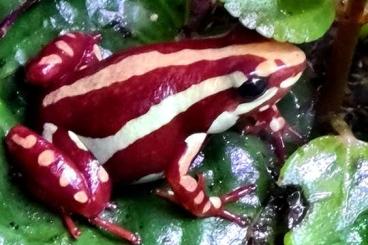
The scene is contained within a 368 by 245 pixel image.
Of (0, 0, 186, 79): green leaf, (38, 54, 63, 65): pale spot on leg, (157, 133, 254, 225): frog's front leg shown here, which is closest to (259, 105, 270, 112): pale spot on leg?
(157, 133, 254, 225): frog's front leg

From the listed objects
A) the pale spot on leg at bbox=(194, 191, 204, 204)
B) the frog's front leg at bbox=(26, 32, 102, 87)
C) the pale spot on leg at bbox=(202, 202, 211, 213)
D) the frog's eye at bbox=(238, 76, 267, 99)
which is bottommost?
the pale spot on leg at bbox=(202, 202, 211, 213)

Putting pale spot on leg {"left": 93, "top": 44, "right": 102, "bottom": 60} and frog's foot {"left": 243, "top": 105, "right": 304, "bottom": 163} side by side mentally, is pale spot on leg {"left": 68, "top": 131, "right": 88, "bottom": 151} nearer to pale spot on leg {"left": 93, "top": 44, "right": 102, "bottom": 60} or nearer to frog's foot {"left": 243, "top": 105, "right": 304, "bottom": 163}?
pale spot on leg {"left": 93, "top": 44, "right": 102, "bottom": 60}

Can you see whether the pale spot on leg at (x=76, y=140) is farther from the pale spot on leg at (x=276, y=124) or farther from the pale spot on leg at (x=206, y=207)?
the pale spot on leg at (x=276, y=124)

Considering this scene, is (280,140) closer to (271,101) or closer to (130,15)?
(271,101)

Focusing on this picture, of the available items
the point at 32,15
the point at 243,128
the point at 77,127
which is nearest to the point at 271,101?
the point at 243,128

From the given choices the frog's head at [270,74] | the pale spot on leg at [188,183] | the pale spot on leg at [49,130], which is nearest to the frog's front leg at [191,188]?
the pale spot on leg at [188,183]
